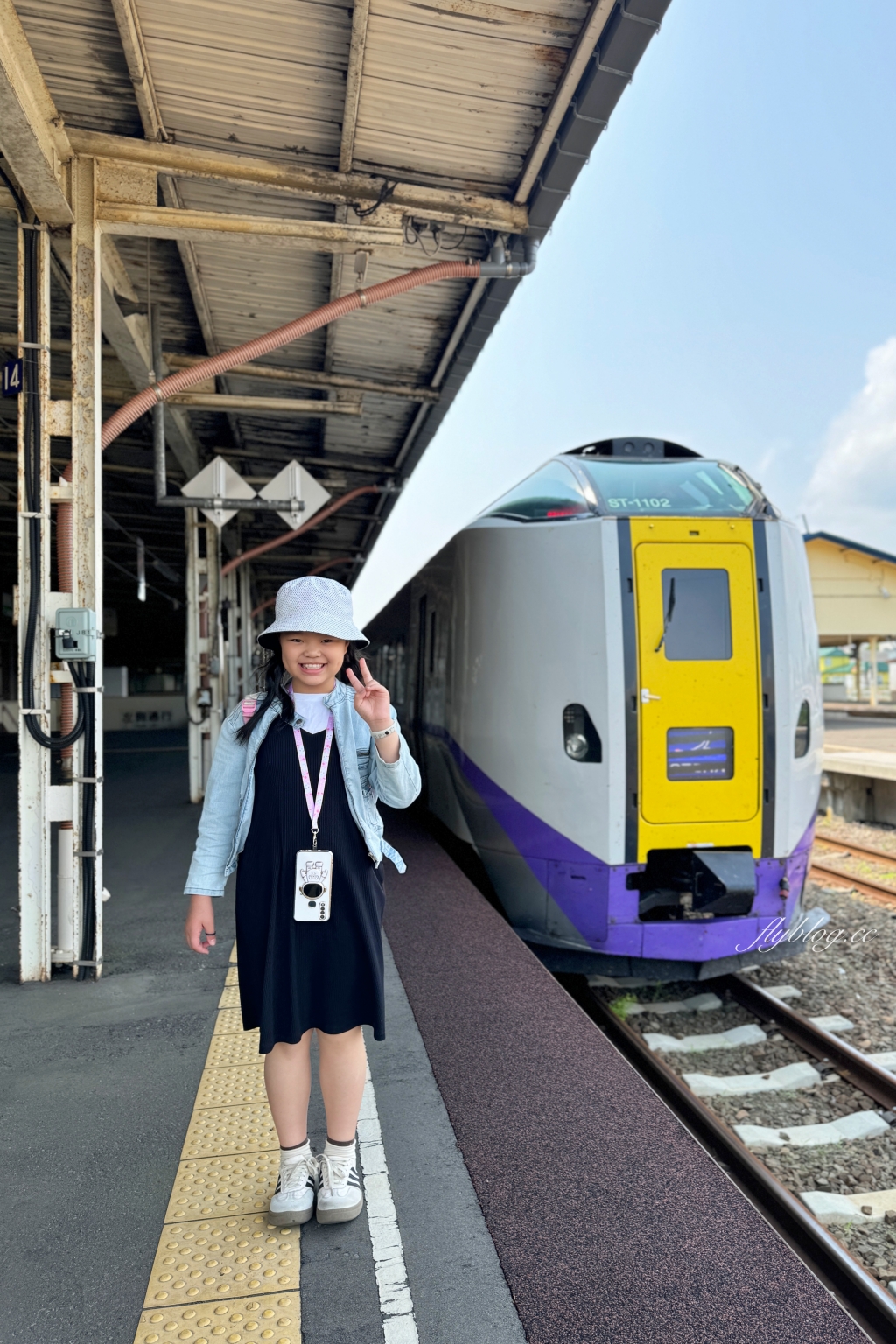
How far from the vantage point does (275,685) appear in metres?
2.33

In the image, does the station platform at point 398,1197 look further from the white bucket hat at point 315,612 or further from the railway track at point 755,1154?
the white bucket hat at point 315,612

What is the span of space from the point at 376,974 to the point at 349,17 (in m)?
4.16

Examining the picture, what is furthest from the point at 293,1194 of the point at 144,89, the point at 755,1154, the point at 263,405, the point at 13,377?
the point at 263,405

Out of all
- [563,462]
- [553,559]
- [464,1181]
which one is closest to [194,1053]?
[464,1181]

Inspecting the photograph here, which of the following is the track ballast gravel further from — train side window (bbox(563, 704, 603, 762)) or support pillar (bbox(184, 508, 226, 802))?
support pillar (bbox(184, 508, 226, 802))

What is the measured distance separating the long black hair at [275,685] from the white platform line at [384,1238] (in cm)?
134

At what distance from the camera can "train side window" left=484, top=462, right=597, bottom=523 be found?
511cm

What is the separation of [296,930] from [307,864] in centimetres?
17

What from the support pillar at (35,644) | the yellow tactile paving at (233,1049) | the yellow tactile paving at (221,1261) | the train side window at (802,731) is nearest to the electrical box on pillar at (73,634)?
the support pillar at (35,644)

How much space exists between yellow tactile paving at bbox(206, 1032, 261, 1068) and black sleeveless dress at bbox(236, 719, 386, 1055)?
1.27m

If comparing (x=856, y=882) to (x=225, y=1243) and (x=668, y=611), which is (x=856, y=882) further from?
(x=225, y=1243)

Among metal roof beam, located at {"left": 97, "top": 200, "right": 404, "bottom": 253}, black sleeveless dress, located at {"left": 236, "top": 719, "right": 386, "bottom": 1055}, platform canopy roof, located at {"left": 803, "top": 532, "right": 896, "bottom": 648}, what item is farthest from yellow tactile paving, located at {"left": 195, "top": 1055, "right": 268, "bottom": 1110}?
platform canopy roof, located at {"left": 803, "top": 532, "right": 896, "bottom": 648}

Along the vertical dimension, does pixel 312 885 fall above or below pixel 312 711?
below

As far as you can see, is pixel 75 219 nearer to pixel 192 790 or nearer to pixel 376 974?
pixel 376 974
